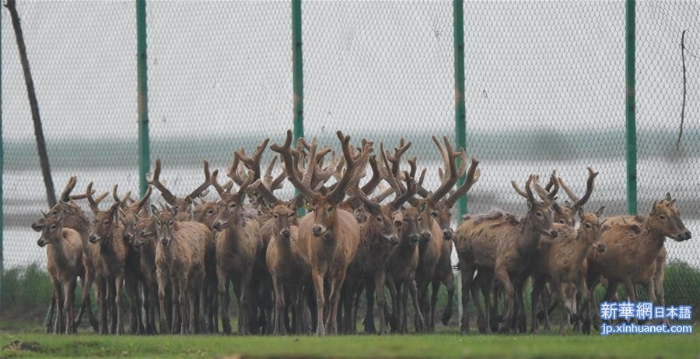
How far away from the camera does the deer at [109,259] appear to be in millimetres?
26062

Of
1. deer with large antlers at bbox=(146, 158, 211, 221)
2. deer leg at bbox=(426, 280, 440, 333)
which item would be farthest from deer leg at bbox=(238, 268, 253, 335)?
deer leg at bbox=(426, 280, 440, 333)

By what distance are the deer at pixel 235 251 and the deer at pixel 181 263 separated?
0.36 meters

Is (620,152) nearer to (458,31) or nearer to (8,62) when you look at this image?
(458,31)

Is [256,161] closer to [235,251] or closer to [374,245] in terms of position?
[235,251]

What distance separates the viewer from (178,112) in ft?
99.9

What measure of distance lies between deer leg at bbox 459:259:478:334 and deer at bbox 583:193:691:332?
2.23 meters

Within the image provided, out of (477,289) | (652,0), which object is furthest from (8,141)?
(652,0)

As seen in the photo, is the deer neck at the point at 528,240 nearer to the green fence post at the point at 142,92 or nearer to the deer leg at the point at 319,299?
the deer leg at the point at 319,299

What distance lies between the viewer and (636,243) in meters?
24.5

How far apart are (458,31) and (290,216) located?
5.26m

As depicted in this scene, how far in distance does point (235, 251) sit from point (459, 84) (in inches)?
206

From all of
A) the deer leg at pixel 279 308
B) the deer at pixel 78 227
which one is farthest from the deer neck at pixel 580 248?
the deer at pixel 78 227

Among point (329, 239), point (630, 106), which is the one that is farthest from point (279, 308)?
point (630, 106)

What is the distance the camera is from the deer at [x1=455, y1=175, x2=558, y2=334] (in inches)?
981
